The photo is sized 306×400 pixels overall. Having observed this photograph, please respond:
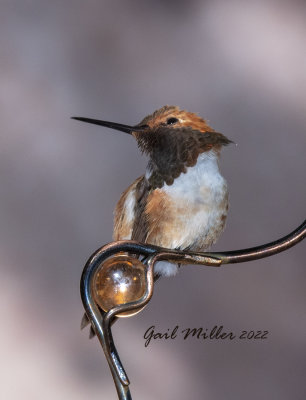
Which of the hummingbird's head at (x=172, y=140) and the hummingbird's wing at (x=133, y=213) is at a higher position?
the hummingbird's head at (x=172, y=140)

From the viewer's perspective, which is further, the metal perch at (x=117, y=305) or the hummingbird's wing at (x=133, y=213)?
the hummingbird's wing at (x=133, y=213)

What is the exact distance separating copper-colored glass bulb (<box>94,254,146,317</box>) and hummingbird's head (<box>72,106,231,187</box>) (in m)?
0.13

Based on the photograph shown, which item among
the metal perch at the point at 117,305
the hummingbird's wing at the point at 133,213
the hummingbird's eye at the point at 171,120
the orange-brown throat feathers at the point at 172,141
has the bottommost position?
the metal perch at the point at 117,305

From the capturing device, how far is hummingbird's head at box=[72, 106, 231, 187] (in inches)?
21.5

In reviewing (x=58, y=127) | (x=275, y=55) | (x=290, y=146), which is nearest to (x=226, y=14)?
(x=275, y=55)

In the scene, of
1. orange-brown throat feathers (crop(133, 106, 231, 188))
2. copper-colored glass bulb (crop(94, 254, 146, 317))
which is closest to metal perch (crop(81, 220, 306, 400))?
copper-colored glass bulb (crop(94, 254, 146, 317))

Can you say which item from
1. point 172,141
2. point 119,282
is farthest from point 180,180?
point 119,282

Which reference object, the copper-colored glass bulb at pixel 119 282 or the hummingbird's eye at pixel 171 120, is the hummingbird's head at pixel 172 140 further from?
the copper-colored glass bulb at pixel 119 282

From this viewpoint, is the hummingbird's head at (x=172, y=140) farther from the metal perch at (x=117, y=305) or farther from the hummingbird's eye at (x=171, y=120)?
the metal perch at (x=117, y=305)

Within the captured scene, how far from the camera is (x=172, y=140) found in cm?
55

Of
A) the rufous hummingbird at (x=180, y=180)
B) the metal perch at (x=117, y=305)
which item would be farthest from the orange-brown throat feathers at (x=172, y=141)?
the metal perch at (x=117, y=305)

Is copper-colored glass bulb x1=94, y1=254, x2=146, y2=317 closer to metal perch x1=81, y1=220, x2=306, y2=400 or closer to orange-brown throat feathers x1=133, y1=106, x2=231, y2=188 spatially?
metal perch x1=81, y1=220, x2=306, y2=400

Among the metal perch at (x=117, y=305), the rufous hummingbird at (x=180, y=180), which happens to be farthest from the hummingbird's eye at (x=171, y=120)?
the metal perch at (x=117, y=305)

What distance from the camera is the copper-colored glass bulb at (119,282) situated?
1.44 feet
